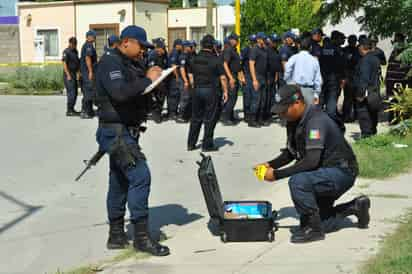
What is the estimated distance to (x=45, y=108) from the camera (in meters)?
18.0

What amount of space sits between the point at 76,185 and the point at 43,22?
30046 millimetres

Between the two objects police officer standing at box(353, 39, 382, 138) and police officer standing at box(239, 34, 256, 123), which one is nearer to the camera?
police officer standing at box(353, 39, 382, 138)

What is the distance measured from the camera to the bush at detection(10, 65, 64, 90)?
2353 centimetres

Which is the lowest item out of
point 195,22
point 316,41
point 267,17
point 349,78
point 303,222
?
point 303,222

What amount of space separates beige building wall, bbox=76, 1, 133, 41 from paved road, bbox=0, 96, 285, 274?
21124 millimetres

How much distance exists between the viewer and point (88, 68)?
14680 mm

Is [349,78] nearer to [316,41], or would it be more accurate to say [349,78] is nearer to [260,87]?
[316,41]

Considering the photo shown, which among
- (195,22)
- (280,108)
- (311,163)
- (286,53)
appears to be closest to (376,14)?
(286,53)

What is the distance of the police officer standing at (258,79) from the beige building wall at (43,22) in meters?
24.3

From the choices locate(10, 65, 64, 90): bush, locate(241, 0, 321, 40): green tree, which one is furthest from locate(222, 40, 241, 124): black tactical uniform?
locate(241, 0, 321, 40): green tree

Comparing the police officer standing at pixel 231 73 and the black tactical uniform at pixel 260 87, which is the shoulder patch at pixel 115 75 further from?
the black tactical uniform at pixel 260 87

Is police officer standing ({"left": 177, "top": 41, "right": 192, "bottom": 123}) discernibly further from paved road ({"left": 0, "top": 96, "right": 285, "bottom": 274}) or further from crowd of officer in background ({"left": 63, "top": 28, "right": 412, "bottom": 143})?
paved road ({"left": 0, "top": 96, "right": 285, "bottom": 274})

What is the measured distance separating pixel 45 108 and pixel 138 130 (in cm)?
1276

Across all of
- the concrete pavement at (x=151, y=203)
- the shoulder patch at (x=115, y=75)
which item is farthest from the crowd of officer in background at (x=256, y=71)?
the shoulder patch at (x=115, y=75)
